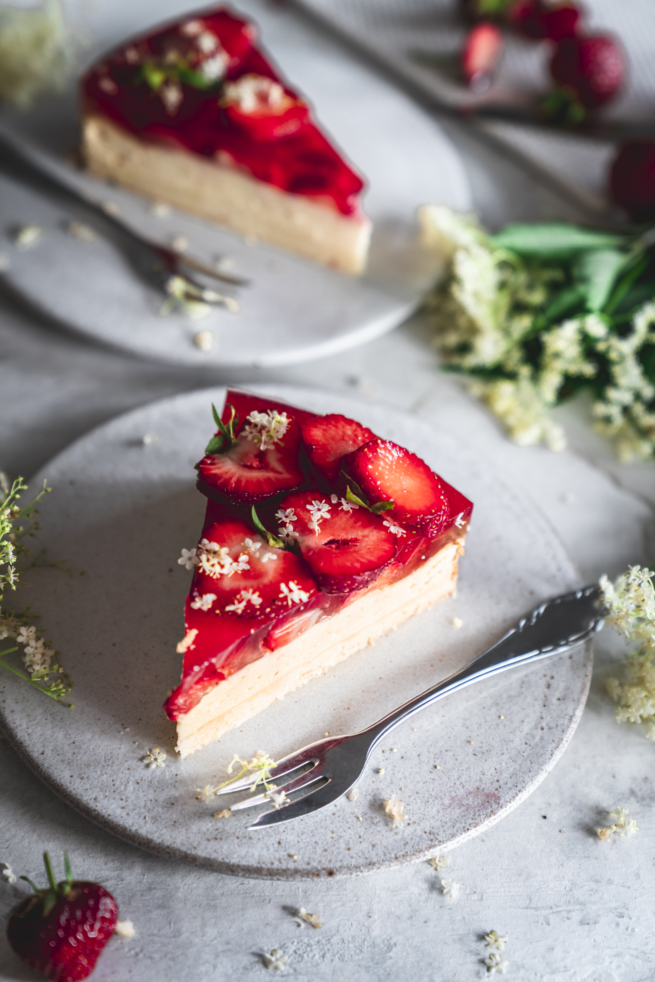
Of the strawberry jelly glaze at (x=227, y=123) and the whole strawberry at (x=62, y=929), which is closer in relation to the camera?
the whole strawberry at (x=62, y=929)

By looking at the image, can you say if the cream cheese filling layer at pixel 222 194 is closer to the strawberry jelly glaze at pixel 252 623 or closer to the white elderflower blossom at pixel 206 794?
the strawberry jelly glaze at pixel 252 623

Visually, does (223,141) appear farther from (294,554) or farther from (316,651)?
(316,651)

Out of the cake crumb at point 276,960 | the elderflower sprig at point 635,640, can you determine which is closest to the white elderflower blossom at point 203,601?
the cake crumb at point 276,960

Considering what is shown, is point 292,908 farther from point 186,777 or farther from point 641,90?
point 641,90

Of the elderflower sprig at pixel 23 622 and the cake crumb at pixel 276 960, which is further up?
the elderflower sprig at pixel 23 622

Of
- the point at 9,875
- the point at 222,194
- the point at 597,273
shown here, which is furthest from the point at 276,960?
the point at 222,194
